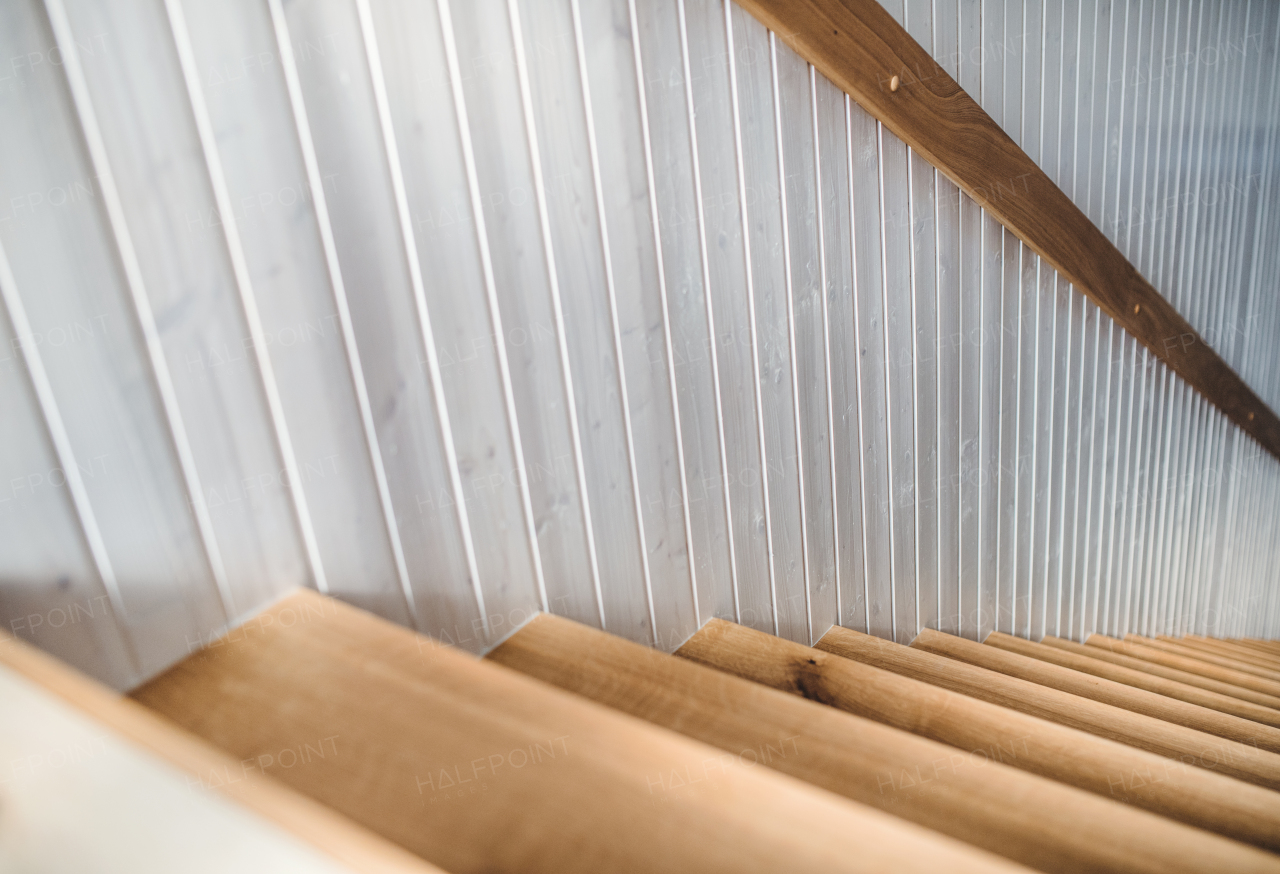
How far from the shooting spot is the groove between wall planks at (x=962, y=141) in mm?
1529

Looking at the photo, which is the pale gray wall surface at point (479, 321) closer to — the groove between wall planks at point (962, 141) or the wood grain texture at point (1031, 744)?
the groove between wall planks at point (962, 141)

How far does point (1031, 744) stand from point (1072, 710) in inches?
20.1

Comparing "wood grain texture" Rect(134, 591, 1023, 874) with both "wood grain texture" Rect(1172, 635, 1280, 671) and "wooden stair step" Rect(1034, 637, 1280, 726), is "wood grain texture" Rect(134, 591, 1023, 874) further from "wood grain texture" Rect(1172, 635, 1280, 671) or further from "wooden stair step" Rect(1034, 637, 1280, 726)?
"wood grain texture" Rect(1172, 635, 1280, 671)

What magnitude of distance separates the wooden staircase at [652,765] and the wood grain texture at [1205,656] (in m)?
1.97

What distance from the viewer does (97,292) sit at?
806mm

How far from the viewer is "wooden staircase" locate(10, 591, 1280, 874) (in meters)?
0.60

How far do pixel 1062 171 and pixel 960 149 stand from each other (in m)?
0.84

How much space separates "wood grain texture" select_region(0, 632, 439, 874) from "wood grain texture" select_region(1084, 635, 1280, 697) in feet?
10.00

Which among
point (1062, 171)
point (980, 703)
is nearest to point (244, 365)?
point (980, 703)

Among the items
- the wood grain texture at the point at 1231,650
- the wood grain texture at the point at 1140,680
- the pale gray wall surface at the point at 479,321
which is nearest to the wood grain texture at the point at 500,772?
the pale gray wall surface at the point at 479,321

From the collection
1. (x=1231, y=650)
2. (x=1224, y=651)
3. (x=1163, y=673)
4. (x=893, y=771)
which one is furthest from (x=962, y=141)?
(x=1231, y=650)

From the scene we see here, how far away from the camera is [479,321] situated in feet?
3.74

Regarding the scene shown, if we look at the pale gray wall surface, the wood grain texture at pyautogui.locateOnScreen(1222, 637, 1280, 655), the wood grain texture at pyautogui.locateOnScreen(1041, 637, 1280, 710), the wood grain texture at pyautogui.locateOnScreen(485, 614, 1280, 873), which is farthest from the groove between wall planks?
the wood grain texture at pyautogui.locateOnScreen(1222, 637, 1280, 655)

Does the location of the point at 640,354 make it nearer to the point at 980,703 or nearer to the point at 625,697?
the point at 625,697
